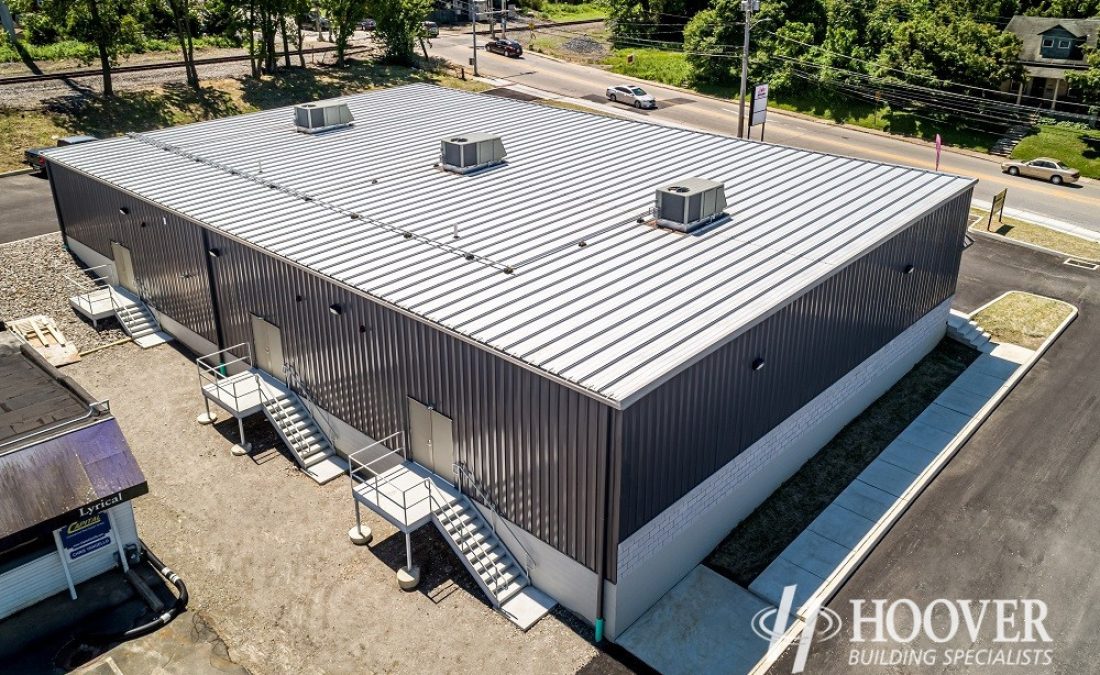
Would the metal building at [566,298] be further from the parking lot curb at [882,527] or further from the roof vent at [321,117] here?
the parking lot curb at [882,527]

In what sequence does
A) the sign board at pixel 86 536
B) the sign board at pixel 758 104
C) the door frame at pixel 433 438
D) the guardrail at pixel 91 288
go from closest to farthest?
the sign board at pixel 86 536
the door frame at pixel 433 438
the guardrail at pixel 91 288
the sign board at pixel 758 104

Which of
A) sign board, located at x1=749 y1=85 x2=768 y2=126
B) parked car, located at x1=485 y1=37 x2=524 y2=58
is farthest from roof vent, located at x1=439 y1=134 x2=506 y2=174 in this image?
parked car, located at x1=485 y1=37 x2=524 y2=58

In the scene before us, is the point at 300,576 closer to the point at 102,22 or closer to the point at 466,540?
the point at 466,540

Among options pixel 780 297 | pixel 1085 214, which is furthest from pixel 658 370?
pixel 1085 214

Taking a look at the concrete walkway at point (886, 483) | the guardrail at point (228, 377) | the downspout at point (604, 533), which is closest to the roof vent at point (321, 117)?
the guardrail at point (228, 377)

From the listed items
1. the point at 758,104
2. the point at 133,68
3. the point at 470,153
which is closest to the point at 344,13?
the point at 133,68

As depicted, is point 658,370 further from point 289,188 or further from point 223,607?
point 289,188
